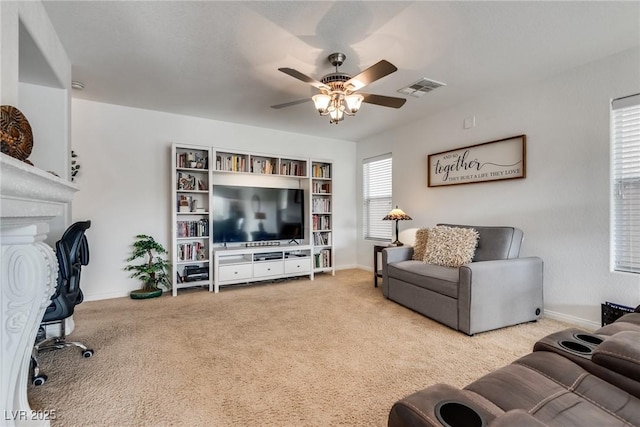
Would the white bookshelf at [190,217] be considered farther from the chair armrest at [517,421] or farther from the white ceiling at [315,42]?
the chair armrest at [517,421]

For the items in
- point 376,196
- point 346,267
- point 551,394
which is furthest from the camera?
point 346,267

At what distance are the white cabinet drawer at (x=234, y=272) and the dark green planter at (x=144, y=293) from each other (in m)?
0.75

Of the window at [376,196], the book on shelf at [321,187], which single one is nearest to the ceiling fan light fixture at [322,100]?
the book on shelf at [321,187]

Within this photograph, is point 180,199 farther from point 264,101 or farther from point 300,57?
point 300,57

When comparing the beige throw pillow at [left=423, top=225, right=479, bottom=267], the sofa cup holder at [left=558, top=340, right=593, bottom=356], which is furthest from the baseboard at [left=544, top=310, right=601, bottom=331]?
the sofa cup holder at [left=558, top=340, right=593, bottom=356]

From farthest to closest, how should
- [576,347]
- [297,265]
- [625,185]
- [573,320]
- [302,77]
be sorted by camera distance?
[297,265] < [573,320] < [625,185] < [302,77] < [576,347]

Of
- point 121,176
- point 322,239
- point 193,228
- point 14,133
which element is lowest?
point 322,239

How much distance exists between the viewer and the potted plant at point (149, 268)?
373 centimetres

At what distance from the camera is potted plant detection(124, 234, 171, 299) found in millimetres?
3727

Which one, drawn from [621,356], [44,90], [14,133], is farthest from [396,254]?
[44,90]

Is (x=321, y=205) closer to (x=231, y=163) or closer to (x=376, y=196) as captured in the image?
(x=376, y=196)

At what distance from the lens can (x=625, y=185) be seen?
8.24ft

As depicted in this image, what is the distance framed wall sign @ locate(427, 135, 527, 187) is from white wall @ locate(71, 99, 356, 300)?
10.3 ft

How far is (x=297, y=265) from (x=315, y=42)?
3.03 meters
